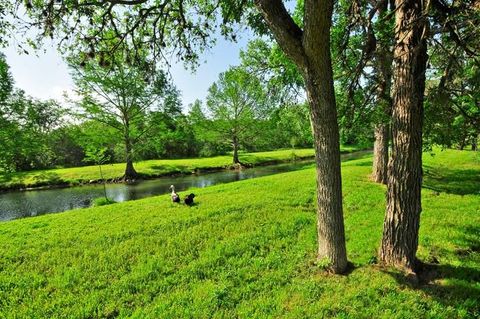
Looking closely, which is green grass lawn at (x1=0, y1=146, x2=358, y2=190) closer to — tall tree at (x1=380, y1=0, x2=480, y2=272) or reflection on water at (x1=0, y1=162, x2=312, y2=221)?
reflection on water at (x1=0, y1=162, x2=312, y2=221)

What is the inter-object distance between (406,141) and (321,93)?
1.69 meters

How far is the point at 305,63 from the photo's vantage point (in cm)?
425

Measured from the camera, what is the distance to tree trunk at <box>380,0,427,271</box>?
14.8ft

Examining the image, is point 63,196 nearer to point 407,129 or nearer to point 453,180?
point 407,129

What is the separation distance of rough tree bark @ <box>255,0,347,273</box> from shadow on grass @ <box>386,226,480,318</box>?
4.16 ft

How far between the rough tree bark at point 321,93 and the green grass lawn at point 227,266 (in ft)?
2.54

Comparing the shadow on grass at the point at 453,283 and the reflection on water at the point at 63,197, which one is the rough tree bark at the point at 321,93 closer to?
the shadow on grass at the point at 453,283

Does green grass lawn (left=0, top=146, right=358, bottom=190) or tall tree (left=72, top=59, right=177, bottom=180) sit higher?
tall tree (left=72, top=59, right=177, bottom=180)

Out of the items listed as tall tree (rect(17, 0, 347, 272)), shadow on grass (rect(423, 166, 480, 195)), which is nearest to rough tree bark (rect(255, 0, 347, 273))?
tall tree (rect(17, 0, 347, 272))

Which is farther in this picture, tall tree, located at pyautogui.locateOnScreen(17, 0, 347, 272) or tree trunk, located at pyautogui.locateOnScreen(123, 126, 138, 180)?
tree trunk, located at pyautogui.locateOnScreen(123, 126, 138, 180)

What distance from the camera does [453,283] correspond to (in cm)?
459

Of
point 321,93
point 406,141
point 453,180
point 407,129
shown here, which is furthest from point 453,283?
point 453,180

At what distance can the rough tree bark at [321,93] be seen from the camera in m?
4.01

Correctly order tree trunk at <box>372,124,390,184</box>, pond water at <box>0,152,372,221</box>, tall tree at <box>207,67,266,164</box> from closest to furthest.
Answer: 1. tree trunk at <box>372,124,390,184</box>
2. pond water at <box>0,152,372,221</box>
3. tall tree at <box>207,67,266,164</box>
